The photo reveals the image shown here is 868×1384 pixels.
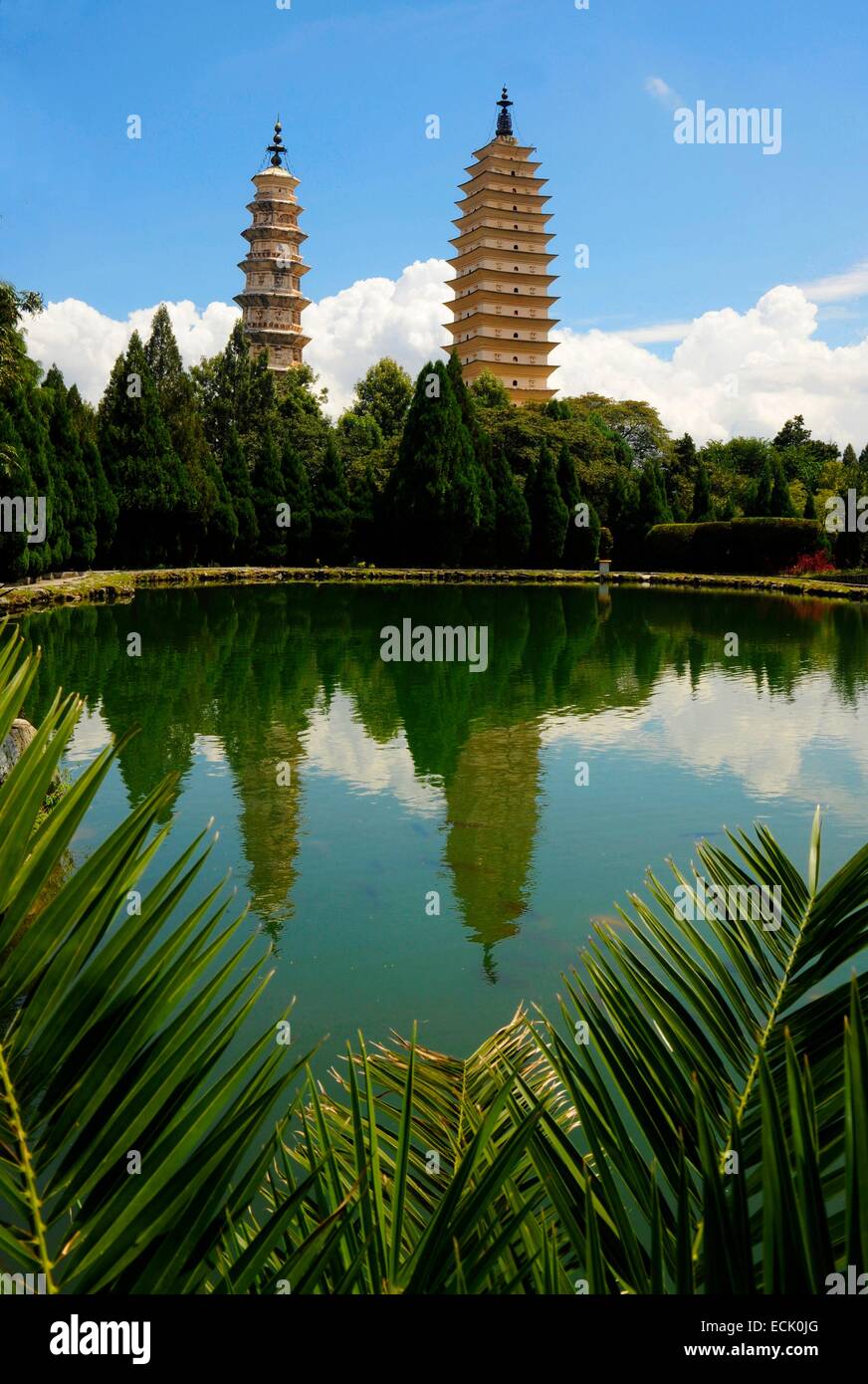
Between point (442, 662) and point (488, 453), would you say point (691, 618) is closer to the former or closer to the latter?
point (442, 662)

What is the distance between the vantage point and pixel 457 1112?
1.42 meters

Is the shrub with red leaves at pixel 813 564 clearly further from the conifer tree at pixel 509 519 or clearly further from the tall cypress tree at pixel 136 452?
the tall cypress tree at pixel 136 452

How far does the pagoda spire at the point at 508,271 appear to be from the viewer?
5106cm

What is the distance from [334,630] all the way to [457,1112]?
16.1m

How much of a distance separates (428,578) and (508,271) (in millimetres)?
27504

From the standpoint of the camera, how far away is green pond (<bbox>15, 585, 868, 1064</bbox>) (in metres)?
4.80

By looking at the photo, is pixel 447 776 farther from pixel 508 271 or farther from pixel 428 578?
pixel 508 271

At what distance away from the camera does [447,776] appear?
27.1 feet

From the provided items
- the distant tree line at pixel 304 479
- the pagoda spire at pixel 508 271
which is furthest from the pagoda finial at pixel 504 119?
the distant tree line at pixel 304 479

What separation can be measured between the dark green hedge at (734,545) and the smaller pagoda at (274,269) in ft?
97.8

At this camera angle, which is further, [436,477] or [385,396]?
[385,396]

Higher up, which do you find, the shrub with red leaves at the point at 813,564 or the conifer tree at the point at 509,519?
the conifer tree at the point at 509,519

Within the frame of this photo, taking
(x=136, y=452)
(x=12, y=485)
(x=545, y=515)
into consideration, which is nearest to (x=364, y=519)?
(x=545, y=515)
